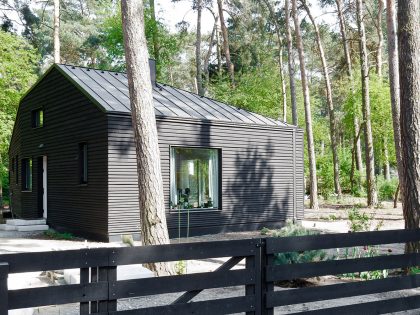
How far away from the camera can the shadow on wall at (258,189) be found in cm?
1380

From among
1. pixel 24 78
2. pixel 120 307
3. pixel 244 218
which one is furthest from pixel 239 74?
pixel 120 307

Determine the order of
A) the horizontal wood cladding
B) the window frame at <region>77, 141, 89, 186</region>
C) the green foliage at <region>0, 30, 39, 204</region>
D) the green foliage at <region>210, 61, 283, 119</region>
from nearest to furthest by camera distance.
Answer: the horizontal wood cladding
the window frame at <region>77, 141, 89, 186</region>
the green foliage at <region>0, 30, 39, 204</region>
the green foliage at <region>210, 61, 283, 119</region>

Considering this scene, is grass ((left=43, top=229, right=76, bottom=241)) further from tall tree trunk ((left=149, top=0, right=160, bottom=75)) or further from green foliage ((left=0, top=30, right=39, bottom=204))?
tall tree trunk ((left=149, top=0, right=160, bottom=75))

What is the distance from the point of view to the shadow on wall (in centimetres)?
1380

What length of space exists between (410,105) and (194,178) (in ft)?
23.8

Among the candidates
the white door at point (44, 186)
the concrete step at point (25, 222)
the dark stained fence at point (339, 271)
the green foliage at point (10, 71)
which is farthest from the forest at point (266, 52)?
the dark stained fence at point (339, 271)

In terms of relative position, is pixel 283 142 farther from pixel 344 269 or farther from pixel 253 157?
pixel 344 269

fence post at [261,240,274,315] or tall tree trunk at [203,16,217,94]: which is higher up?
tall tree trunk at [203,16,217,94]

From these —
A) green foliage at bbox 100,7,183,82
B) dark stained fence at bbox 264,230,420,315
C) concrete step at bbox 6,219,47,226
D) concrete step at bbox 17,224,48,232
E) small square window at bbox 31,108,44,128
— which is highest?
green foliage at bbox 100,7,183,82

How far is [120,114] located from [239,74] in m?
18.9

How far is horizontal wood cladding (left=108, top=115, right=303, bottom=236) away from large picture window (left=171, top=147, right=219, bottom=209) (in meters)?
0.21

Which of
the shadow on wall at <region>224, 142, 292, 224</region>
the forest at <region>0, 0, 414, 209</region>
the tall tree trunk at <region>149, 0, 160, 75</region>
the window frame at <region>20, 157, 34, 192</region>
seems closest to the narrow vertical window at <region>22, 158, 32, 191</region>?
the window frame at <region>20, 157, 34, 192</region>

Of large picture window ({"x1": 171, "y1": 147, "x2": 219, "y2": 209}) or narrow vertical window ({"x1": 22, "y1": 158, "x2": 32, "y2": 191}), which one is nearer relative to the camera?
large picture window ({"x1": 171, "y1": 147, "x2": 219, "y2": 209})

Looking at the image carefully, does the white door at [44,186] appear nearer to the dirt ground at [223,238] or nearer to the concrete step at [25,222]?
the concrete step at [25,222]
